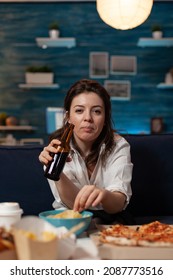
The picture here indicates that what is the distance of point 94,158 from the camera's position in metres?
1.54

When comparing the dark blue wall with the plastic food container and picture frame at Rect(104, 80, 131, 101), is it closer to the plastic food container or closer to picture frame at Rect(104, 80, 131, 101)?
picture frame at Rect(104, 80, 131, 101)

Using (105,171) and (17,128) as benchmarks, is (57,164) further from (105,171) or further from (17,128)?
(17,128)

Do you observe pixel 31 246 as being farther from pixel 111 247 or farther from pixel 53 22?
pixel 53 22

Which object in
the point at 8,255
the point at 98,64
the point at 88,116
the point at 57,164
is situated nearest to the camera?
the point at 8,255

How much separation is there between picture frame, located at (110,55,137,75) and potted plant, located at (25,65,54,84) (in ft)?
2.35

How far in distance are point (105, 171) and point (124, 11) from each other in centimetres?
164

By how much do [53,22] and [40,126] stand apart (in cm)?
118

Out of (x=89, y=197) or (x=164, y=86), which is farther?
(x=164, y=86)

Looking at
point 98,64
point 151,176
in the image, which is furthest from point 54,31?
point 151,176

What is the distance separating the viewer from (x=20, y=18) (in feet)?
15.9

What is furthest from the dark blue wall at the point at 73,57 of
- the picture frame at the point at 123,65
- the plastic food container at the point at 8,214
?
the plastic food container at the point at 8,214

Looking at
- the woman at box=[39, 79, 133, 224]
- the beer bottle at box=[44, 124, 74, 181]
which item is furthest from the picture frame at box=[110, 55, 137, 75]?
the beer bottle at box=[44, 124, 74, 181]

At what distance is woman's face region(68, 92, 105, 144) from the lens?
1361 mm

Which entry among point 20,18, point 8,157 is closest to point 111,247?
point 8,157
